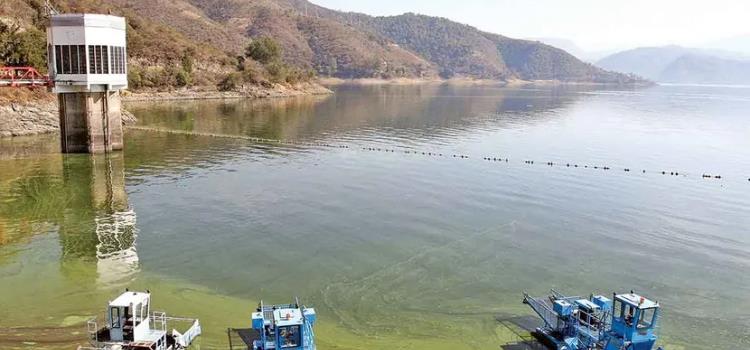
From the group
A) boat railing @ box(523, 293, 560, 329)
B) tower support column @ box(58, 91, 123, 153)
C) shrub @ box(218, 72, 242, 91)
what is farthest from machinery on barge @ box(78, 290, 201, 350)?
shrub @ box(218, 72, 242, 91)

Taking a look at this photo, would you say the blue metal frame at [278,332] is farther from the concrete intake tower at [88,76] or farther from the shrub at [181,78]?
the shrub at [181,78]

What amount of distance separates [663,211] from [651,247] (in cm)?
1068

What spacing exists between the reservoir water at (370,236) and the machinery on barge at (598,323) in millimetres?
1704

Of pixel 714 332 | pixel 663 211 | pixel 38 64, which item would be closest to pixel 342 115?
pixel 38 64

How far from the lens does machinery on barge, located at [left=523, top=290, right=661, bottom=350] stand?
68.1ft

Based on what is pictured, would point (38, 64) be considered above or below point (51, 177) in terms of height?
above

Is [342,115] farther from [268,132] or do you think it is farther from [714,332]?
[714,332]

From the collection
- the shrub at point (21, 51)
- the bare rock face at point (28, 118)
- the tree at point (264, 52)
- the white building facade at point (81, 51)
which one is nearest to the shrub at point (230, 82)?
the tree at point (264, 52)

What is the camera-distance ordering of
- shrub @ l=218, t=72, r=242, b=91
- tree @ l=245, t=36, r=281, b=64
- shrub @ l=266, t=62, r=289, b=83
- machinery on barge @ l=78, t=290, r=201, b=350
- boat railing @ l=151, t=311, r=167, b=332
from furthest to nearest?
tree @ l=245, t=36, r=281, b=64
shrub @ l=266, t=62, r=289, b=83
shrub @ l=218, t=72, r=242, b=91
boat railing @ l=151, t=311, r=167, b=332
machinery on barge @ l=78, t=290, r=201, b=350

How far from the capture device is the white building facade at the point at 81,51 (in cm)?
5641

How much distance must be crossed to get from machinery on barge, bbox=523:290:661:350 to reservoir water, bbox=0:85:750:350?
1.70 metres

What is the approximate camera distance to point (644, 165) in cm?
6538

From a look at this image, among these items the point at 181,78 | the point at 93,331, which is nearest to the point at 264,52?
the point at 181,78

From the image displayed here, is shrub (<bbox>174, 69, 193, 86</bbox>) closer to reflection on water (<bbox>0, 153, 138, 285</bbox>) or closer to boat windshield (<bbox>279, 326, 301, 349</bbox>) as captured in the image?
reflection on water (<bbox>0, 153, 138, 285</bbox>)
